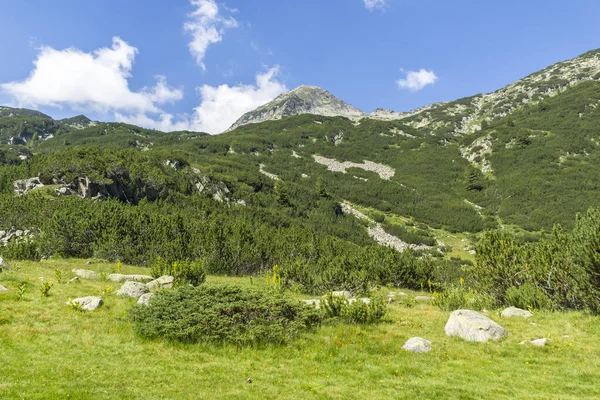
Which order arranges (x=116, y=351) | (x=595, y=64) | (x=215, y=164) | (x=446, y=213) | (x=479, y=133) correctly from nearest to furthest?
(x=116, y=351) < (x=446, y=213) < (x=215, y=164) < (x=479, y=133) < (x=595, y=64)

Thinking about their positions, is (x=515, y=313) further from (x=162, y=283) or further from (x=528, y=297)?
(x=162, y=283)

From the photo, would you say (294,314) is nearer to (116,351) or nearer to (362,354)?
(362,354)

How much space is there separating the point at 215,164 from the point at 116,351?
93.6 meters

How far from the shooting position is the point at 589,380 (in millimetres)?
10219

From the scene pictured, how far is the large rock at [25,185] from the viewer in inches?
2109

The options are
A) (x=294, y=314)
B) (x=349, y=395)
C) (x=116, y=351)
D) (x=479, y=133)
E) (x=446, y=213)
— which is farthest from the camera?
(x=479, y=133)

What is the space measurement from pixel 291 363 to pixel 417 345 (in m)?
5.31

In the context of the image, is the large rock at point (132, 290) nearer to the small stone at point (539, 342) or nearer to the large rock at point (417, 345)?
the large rock at point (417, 345)

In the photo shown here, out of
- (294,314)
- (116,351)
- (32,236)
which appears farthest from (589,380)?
(32,236)

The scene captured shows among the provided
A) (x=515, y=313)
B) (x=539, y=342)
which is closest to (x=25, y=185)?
(x=515, y=313)

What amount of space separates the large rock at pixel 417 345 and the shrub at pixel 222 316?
14.4 feet

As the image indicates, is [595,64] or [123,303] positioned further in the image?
[595,64]

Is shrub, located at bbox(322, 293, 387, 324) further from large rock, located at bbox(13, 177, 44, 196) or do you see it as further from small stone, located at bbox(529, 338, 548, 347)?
large rock, located at bbox(13, 177, 44, 196)

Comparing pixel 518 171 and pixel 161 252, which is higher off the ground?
pixel 518 171
